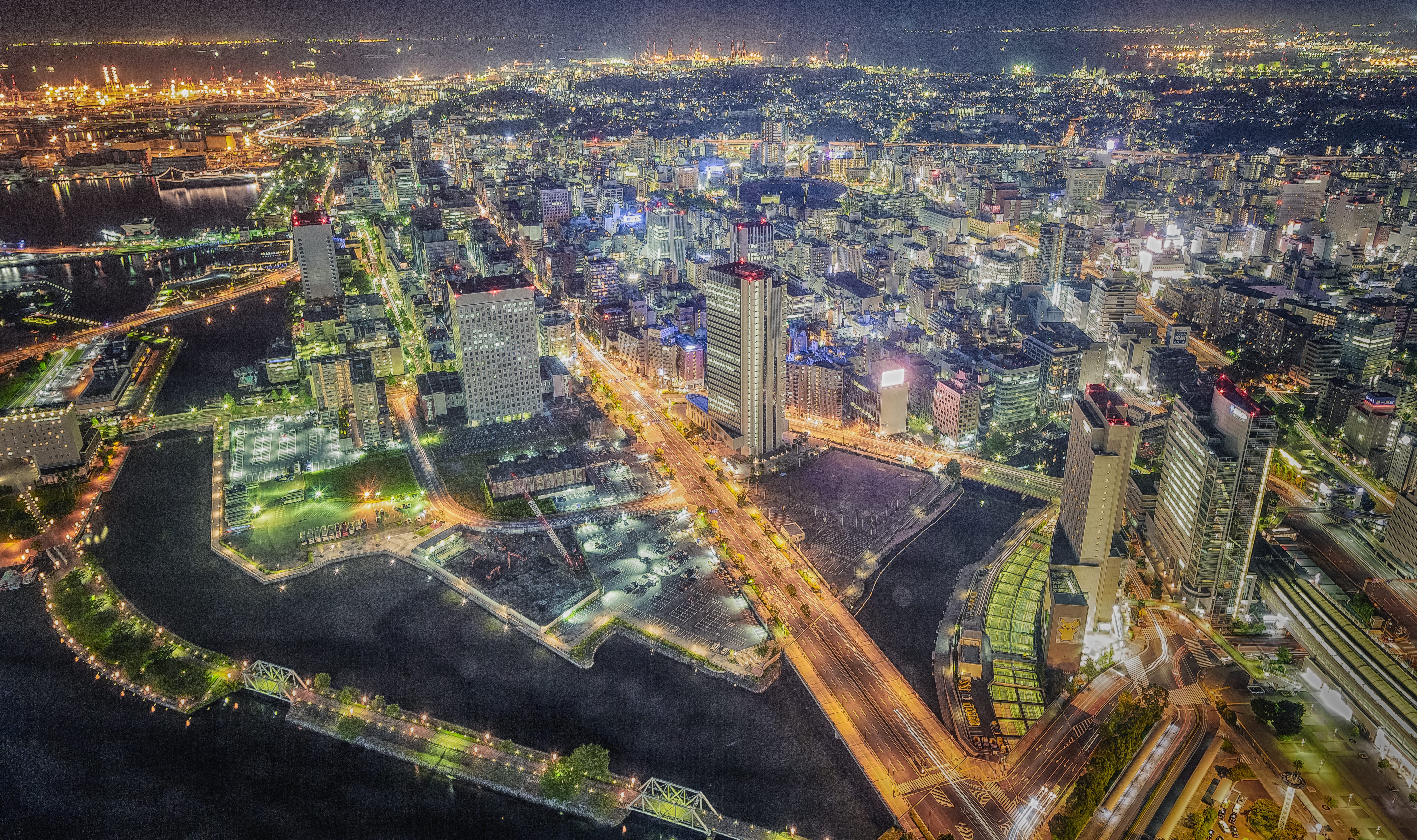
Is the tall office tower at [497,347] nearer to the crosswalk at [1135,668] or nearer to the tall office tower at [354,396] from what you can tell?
the tall office tower at [354,396]

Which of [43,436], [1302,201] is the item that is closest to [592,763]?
[43,436]

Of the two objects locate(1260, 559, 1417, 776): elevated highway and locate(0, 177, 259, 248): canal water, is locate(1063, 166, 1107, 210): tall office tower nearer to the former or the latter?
locate(1260, 559, 1417, 776): elevated highway

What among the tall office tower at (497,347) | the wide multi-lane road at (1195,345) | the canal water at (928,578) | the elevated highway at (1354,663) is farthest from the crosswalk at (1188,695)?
the tall office tower at (497,347)

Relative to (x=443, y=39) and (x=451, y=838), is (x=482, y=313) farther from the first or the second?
(x=443, y=39)

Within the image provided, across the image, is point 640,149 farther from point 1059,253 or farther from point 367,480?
point 367,480

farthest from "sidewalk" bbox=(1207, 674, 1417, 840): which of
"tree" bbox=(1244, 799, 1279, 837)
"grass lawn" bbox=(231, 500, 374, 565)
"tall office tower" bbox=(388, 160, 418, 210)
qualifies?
"tall office tower" bbox=(388, 160, 418, 210)

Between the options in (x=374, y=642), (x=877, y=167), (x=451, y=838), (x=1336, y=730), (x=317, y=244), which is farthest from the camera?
(x=877, y=167)

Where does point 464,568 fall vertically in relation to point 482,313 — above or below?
below

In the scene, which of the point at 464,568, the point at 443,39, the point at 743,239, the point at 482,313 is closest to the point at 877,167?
the point at 743,239
